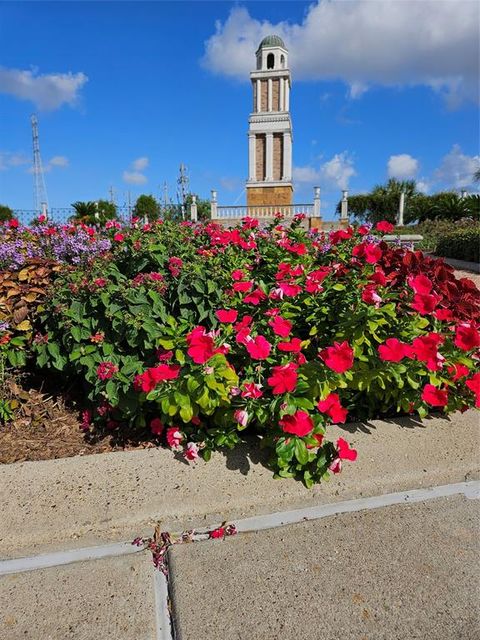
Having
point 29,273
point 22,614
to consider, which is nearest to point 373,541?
point 22,614

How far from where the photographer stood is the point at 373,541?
168 cm

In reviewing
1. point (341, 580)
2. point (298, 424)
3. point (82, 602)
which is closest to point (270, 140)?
point (298, 424)

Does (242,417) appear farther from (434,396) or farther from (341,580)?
(434,396)

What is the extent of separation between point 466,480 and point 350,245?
5.83ft

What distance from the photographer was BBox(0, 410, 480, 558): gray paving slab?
66.8 inches

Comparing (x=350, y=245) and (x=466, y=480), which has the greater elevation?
(x=350, y=245)

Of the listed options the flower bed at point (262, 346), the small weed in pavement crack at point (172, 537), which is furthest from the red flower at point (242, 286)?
the small weed in pavement crack at point (172, 537)

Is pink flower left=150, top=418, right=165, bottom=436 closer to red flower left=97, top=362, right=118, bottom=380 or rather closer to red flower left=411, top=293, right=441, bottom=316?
red flower left=97, top=362, right=118, bottom=380

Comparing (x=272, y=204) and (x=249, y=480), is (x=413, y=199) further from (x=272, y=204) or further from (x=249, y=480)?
(x=249, y=480)

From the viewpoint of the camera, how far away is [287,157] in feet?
131

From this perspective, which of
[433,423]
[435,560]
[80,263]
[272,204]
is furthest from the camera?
[272,204]

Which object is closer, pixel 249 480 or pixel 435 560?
pixel 435 560

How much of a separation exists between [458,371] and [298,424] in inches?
36.5

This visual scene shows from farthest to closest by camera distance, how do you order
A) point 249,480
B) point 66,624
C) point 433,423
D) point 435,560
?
point 433,423
point 249,480
point 435,560
point 66,624
